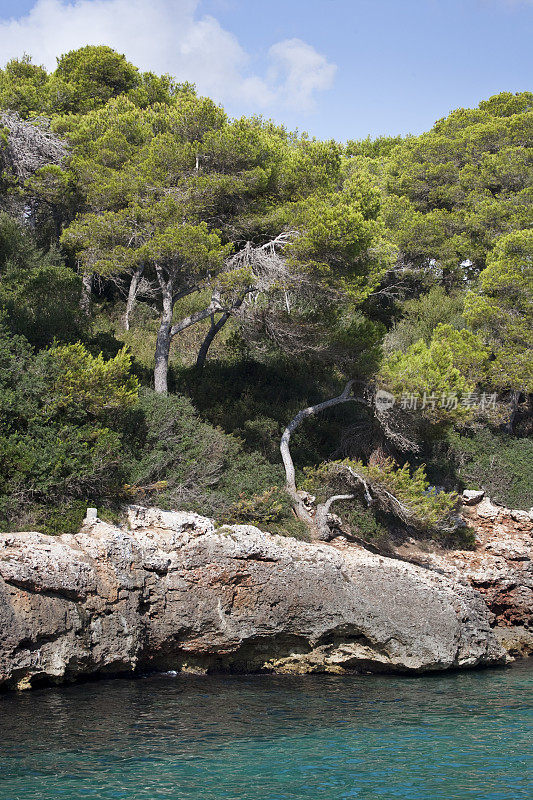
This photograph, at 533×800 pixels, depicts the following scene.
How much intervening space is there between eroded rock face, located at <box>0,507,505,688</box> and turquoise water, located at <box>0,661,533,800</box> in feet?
2.18

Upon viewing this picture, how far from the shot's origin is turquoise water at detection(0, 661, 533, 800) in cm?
799

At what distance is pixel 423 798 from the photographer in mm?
7918

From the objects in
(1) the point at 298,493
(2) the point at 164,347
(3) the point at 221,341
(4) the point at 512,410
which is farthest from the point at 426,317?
(1) the point at 298,493

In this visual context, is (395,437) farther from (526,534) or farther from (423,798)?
(423,798)

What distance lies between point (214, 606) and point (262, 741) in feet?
12.1

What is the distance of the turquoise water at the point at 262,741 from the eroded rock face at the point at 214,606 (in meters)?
0.66

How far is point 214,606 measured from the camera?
1284 cm

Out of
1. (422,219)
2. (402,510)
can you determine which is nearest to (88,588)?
(402,510)

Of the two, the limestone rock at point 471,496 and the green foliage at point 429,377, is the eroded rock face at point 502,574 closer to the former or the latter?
the limestone rock at point 471,496

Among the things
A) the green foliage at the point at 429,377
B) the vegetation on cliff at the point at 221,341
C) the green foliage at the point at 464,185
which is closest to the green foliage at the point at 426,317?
the vegetation on cliff at the point at 221,341

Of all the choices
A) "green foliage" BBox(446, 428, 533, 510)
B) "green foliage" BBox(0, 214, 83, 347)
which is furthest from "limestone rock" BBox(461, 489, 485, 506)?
"green foliage" BBox(0, 214, 83, 347)

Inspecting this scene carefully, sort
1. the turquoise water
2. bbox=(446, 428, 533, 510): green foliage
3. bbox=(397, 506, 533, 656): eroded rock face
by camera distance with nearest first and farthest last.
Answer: the turquoise water < bbox=(397, 506, 533, 656): eroded rock face < bbox=(446, 428, 533, 510): green foliage

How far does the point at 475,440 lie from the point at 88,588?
14.2 meters

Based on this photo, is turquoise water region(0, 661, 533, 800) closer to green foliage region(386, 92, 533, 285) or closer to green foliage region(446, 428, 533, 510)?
green foliage region(446, 428, 533, 510)
